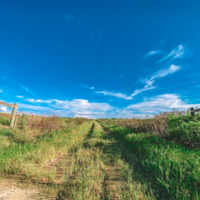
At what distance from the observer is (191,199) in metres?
2.16

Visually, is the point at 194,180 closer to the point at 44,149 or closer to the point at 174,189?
the point at 174,189

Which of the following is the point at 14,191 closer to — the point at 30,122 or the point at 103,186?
the point at 103,186

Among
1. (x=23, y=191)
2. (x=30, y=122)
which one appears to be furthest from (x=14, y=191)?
(x=30, y=122)

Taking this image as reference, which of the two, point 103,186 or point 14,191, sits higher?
point 103,186

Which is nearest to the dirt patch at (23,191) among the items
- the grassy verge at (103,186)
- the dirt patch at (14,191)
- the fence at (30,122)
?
the dirt patch at (14,191)

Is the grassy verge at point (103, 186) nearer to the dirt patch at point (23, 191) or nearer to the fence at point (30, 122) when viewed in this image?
the dirt patch at point (23, 191)

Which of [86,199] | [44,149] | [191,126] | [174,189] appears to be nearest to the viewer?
[86,199]

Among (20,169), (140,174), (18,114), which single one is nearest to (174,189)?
(140,174)

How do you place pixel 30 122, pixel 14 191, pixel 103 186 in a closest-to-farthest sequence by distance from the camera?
pixel 14 191 < pixel 103 186 < pixel 30 122

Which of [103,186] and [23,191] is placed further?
[103,186]

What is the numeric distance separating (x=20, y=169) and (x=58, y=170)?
105cm

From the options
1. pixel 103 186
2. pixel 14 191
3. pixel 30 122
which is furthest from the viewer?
pixel 30 122

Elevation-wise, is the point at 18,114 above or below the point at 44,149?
above

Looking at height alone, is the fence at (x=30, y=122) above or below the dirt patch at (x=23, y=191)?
above
